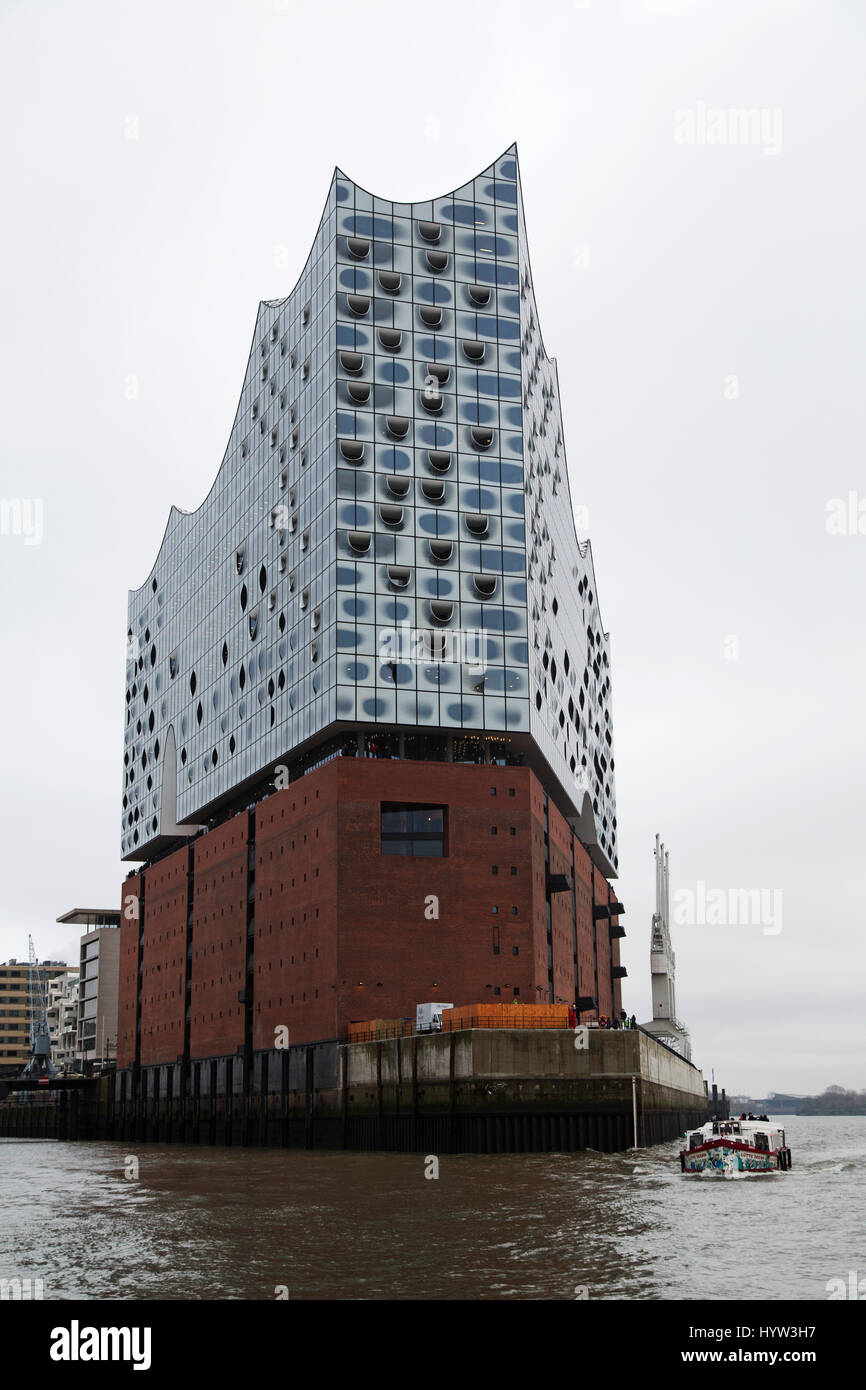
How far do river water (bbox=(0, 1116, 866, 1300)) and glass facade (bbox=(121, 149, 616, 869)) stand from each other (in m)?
36.6

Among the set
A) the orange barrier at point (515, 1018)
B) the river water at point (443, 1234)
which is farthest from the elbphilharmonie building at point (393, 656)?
the river water at point (443, 1234)

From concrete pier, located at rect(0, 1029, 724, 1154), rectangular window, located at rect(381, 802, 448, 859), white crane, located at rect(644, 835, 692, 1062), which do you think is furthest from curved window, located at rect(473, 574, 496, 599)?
white crane, located at rect(644, 835, 692, 1062)

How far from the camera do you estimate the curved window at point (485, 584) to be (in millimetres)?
88438

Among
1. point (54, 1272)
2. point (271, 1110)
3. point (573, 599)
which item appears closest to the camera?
point (54, 1272)

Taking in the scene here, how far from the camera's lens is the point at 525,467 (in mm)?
92938

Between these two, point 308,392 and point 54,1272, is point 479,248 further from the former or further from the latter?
point 54,1272

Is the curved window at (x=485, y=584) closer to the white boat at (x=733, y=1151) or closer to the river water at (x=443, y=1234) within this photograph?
the white boat at (x=733, y=1151)

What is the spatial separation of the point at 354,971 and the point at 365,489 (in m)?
29.1

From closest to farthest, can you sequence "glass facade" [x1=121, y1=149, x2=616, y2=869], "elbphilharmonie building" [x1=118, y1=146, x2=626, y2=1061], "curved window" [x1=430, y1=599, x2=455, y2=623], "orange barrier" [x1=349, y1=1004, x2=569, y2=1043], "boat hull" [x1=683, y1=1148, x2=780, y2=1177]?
"boat hull" [x1=683, y1=1148, x2=780, y2=1177]
"orange barrier" [x1=349, y1=1004, x2=569, y2=1043]
"elbphilharmonie building" [x1=118, y1=146, x2=626, y2=1061]
"glass facade" [x1=121, y1=149, x2=616, y2=869]
"curved window" [x1=430, y1=599, x2=455, y2=623]

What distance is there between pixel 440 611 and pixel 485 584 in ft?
11.4

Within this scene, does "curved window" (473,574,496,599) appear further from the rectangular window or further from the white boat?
the white boat

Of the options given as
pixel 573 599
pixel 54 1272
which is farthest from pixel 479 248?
pixel 54 1272

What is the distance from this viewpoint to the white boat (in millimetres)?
52625

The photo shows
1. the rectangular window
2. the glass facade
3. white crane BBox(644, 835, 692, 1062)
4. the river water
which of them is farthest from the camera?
white crane BBox(644, 835, 692, 1062)
